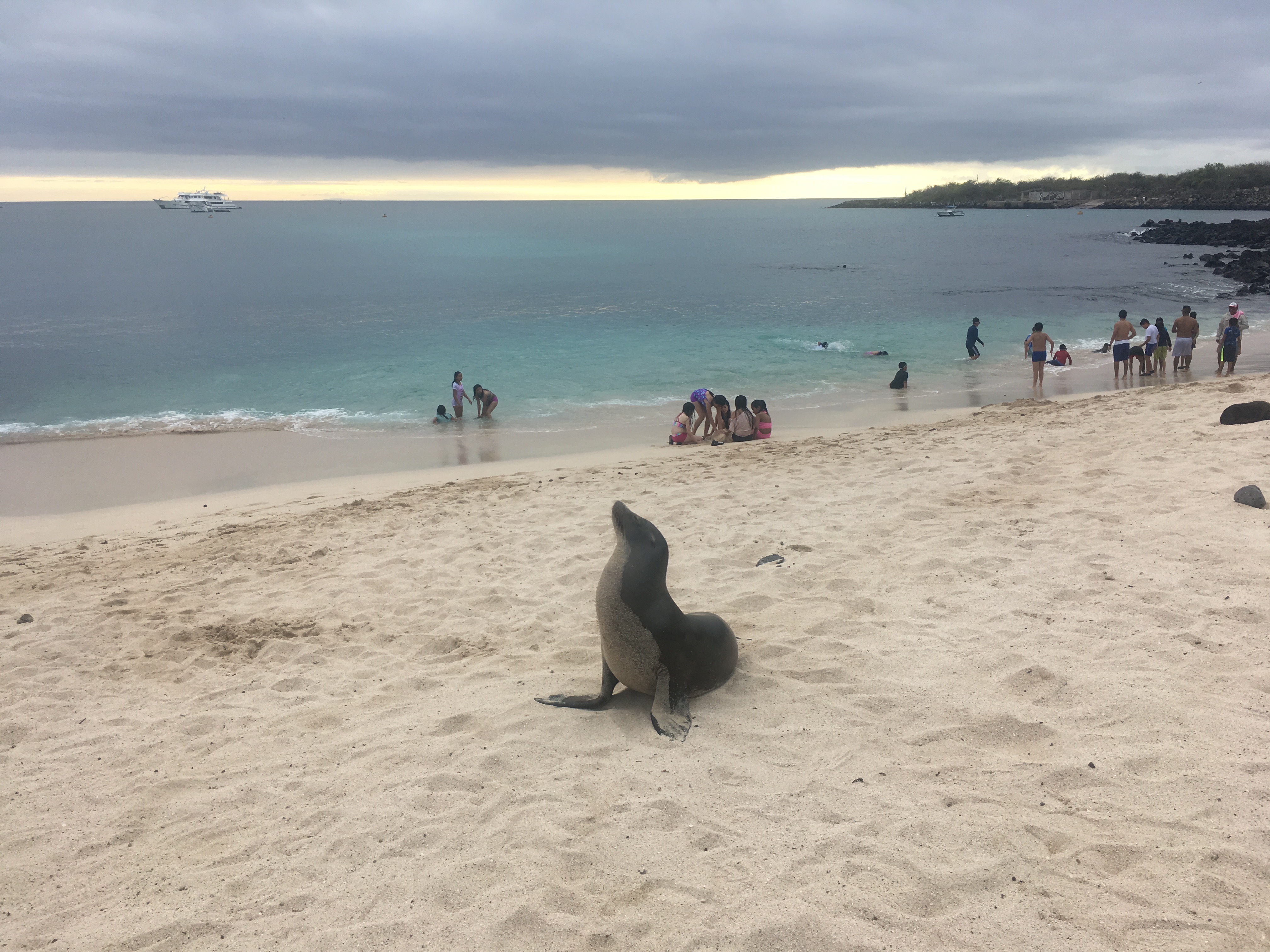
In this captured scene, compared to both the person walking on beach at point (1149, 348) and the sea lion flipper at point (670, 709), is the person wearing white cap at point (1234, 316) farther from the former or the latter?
the sea lion flipper at point (670, 709)

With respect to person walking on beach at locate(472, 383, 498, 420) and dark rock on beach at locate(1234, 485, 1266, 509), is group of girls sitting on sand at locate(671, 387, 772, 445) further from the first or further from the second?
dark rock on beach at locate(1234, 485, 1266, 509)

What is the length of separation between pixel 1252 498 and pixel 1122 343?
13.7 meters

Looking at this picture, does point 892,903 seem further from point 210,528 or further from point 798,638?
point 210,528

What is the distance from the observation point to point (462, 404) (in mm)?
18000

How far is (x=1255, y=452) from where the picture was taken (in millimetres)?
8070

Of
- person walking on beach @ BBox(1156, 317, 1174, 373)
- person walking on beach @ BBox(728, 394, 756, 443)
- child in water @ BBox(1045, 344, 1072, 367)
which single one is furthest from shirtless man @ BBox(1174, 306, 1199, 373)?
person walking on beach @ BBox(728, 394, 756, 443)

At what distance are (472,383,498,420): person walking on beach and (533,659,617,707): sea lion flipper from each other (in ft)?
44.8

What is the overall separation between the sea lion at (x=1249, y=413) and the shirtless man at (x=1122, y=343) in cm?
922

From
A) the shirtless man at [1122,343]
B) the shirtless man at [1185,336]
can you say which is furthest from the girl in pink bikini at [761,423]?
the shirtless man at [1185,336]

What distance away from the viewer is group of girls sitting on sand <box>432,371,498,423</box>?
1755 centimetres

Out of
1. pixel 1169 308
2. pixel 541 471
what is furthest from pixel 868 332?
pixel 541 471

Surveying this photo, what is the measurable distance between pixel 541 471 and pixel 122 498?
6.76 meters

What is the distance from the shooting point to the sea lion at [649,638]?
14.8 feet

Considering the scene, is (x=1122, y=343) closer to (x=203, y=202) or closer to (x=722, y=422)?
(x=722, y=422)
